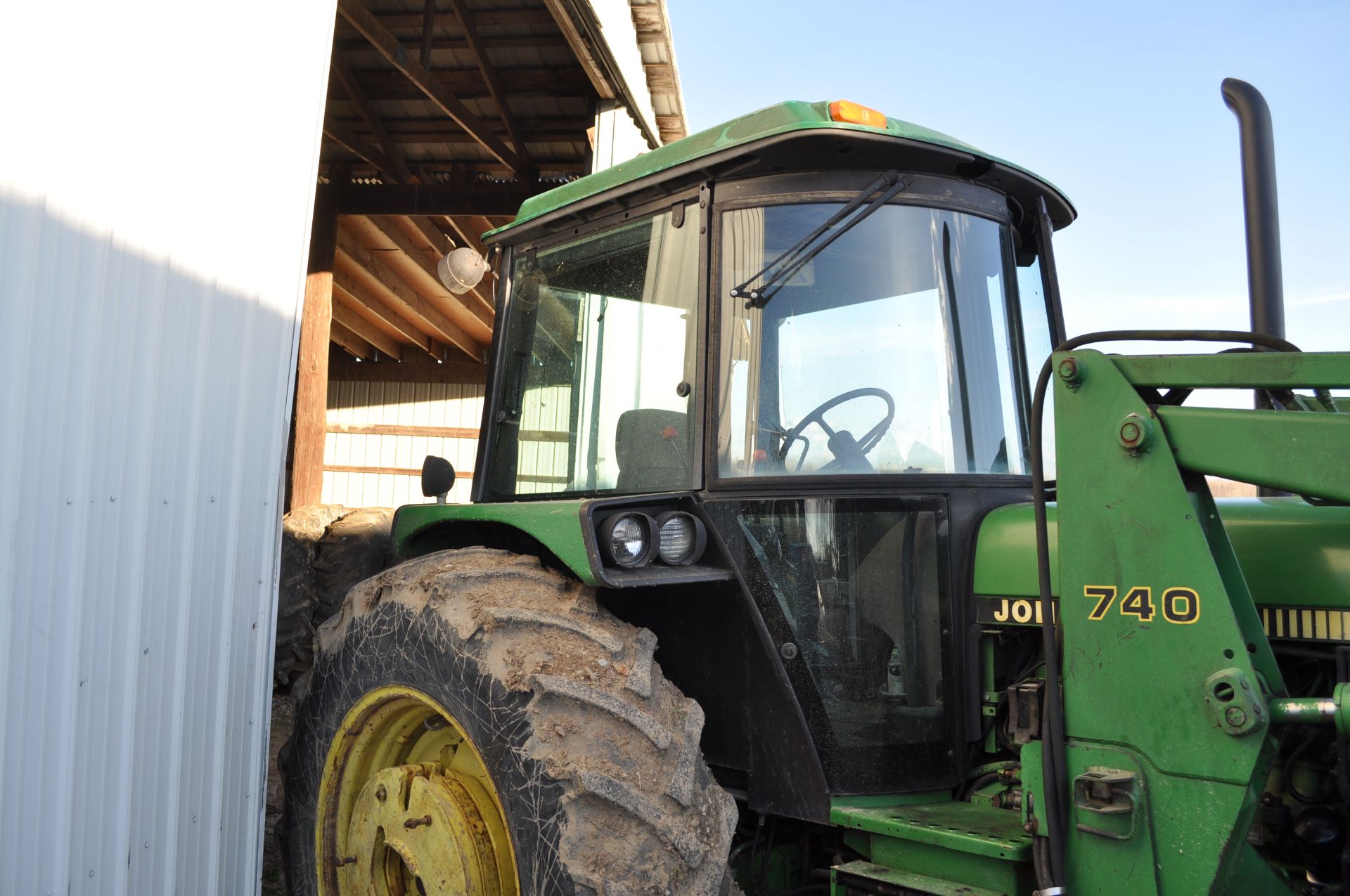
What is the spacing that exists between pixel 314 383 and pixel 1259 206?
304 inches

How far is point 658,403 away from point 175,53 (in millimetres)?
1435

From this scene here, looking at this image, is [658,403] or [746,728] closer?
[746,728]

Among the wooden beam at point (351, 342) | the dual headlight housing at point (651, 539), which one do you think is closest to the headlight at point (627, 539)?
the dual headlight housing at point (651, 539)

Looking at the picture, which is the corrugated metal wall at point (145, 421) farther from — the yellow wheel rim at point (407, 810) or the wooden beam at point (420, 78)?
the wooden beam at point (420, 78)

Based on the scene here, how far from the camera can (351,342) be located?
14492 mm

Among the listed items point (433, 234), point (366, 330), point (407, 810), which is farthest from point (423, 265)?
point (407, 810)

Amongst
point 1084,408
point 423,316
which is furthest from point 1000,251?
point 423,316

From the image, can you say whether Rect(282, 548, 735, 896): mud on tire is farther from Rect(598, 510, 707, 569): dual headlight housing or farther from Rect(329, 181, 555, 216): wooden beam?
Rect(329, 181, 555, 216): wooden beam

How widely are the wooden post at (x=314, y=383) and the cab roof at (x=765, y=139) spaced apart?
6200 mm

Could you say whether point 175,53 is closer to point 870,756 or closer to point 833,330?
point 833,330

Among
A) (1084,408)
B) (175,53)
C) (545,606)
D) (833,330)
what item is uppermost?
(175,53)

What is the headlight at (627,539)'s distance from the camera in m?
2.59

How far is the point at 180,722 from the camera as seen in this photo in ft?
8.75

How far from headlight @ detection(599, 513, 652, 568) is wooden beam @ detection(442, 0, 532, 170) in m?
5.46
